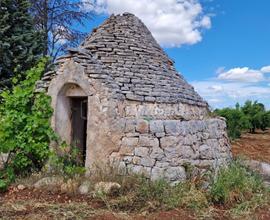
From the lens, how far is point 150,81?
842 cm

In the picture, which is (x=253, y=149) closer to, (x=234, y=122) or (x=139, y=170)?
(x=234, y=122)

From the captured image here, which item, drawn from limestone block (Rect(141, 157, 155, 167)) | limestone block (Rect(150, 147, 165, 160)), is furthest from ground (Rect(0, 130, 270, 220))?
limestone block (Rect(150, 147, 165, 160))

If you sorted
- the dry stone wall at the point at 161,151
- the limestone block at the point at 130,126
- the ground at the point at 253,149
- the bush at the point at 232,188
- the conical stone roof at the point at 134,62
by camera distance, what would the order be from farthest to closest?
the ground at the point at 253,149, the conical stone roof at the point at 134,62, the limestone block at the point at 130,126, the dry stone wall at the point at 161,151, the bush at the point at 232,188

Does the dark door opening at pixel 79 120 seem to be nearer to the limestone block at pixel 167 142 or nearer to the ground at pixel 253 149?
the limestone block at pixel 167 142

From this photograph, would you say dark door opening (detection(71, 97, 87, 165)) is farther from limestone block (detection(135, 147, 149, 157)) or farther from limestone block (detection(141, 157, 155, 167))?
limestone block (detection(141, 157, 155, 167))

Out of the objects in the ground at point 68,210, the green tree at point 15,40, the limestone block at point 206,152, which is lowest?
the ground at point 68,210

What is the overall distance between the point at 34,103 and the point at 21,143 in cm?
95

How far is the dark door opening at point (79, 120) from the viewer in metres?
8.62

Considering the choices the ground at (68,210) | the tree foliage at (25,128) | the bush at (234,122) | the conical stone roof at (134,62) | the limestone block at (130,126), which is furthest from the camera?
the bush at (234,122)

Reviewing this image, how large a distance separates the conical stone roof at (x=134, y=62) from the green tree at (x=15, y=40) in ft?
14.1

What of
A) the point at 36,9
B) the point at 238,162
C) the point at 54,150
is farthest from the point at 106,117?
the point at 36,9

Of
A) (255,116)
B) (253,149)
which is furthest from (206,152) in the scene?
(255,116)

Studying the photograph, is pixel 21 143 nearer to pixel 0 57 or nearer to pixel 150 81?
pixel 150 81

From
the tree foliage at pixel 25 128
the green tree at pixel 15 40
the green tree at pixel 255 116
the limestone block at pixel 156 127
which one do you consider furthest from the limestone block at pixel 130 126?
the green tree at pixel 255 116
